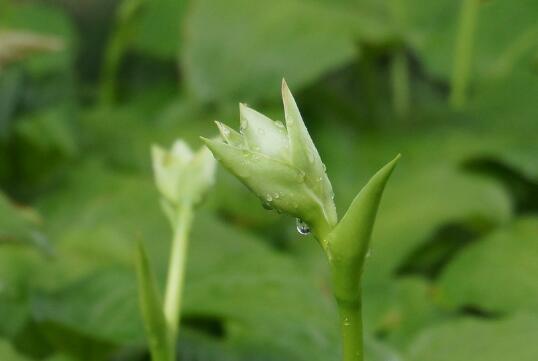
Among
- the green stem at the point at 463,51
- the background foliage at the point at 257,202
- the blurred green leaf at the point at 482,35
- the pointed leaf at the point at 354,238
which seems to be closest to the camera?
the pointed leaf at the point at 354,238

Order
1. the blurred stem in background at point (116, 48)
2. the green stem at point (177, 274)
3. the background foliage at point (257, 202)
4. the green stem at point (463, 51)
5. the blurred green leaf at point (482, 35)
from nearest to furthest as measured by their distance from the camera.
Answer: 1. the green stem at point (177, 274)
2. the background foliage at point (257, 202)
3. the green stem at point (463, 51)
4. the blurred green leaf at point (482, 35)
5. the blurred stem in background at point (116, 48)

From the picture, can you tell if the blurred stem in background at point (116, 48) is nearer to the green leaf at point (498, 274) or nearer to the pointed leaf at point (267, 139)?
the green leaf at point (498, 274)

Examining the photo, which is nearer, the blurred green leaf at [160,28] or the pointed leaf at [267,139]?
the pointed leaf at [267,139]

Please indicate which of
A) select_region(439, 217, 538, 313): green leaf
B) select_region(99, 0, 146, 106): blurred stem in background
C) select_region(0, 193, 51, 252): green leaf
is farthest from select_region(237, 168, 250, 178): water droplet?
select_region(99, 0, 146, 106): blurred stem in background

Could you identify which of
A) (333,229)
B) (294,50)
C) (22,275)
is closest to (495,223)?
(294,50)

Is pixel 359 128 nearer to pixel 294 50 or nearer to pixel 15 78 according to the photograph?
pixel 294 50

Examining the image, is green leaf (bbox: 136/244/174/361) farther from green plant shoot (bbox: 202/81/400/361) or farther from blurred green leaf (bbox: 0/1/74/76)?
blurred green leaf (bbox: 0/1/74/76)

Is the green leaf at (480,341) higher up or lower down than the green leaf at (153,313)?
higher up

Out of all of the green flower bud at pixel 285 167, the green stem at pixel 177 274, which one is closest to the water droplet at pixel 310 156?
the green flower bud at pixel 285 167

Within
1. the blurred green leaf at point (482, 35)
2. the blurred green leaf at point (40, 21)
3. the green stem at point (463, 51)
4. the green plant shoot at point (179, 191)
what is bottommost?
the green plant shoot at point (179, 191)
